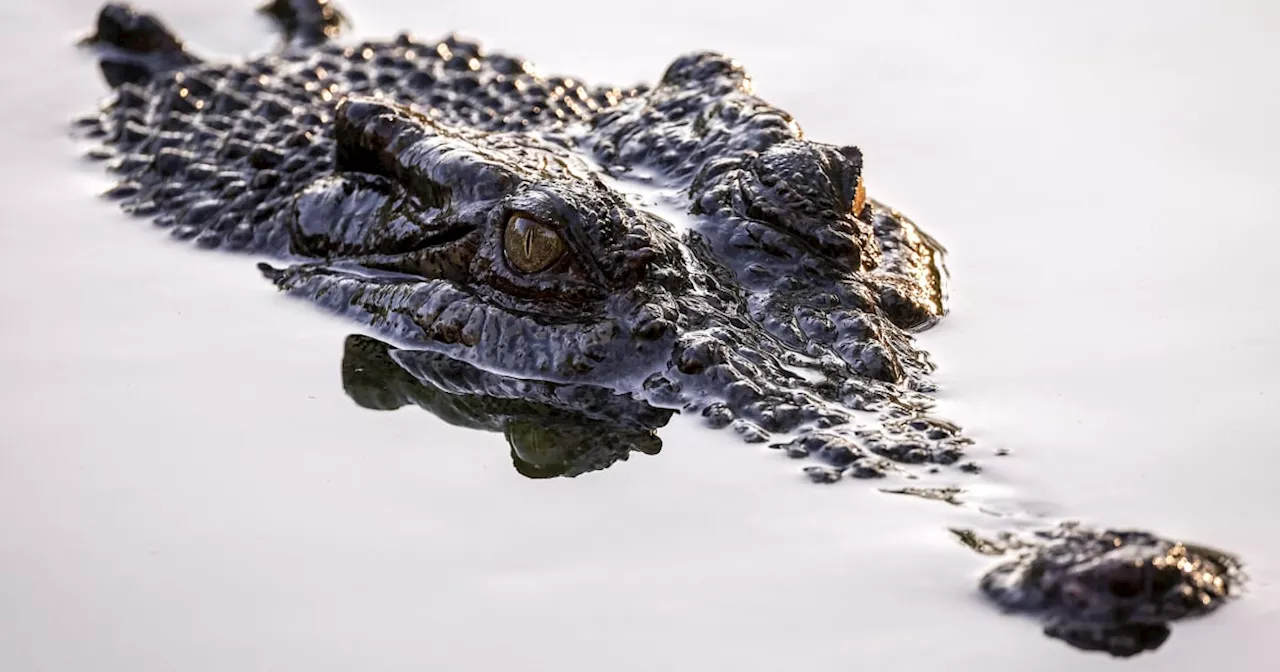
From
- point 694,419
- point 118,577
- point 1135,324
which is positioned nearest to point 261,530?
point 118,577

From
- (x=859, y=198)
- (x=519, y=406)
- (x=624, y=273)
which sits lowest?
(x=519, y=406)

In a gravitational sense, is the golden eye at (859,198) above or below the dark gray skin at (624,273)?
above

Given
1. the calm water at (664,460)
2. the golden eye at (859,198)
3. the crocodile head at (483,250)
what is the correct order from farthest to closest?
1. the golden eye at (859,198)
2. the crocodile head at (483,250)
3. the calm water at (664,460)

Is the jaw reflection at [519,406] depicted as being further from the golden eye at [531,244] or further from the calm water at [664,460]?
the golden eye at [531,244]

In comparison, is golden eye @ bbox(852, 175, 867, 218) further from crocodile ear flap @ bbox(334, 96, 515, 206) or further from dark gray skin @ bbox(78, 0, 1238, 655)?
crocodile ear flap @ bbox(334, 96, 515, 206)

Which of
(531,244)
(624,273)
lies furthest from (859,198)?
(531,244)

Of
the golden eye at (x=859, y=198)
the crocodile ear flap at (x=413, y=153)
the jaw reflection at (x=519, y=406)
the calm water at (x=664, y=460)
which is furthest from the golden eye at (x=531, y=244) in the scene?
the golden eye at (x=859, y=198)

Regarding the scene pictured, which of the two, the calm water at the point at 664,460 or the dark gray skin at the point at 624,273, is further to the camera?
the dark gray skin at the point at 624,273

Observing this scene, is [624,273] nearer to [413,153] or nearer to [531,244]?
[531,244]
